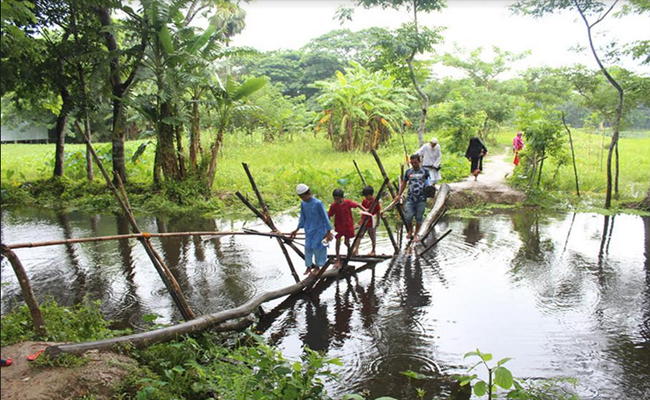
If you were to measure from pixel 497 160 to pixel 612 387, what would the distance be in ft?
53.7

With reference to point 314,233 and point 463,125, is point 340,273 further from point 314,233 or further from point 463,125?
point 463,125

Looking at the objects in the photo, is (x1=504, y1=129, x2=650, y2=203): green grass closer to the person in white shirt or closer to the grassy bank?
the grassy bank

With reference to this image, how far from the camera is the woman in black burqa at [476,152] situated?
549 inches

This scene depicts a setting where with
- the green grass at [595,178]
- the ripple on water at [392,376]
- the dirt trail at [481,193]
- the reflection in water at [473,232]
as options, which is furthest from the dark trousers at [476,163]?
the ripple on water at [392,376]

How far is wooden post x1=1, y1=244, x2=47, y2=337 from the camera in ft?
13.4

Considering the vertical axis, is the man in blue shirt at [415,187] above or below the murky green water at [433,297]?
above

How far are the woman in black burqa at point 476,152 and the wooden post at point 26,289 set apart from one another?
11987 millimetres

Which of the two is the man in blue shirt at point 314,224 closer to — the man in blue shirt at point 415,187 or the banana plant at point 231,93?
the man in blue shirt at point 415,187

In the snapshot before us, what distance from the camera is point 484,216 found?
12.2 m

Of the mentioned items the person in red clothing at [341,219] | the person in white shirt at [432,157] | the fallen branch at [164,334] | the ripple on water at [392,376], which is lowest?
the ripple on water at [392,376]

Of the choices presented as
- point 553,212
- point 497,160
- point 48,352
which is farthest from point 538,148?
point 48,352

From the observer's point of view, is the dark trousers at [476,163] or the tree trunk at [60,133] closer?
the tree trunk at [60,133]

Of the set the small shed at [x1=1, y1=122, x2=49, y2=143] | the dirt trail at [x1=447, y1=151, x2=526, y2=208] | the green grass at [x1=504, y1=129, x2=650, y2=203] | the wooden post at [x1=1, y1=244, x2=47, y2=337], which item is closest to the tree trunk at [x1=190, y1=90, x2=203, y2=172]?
the dirt trail at [x1=447, y1=151, x2=526, y2=208]

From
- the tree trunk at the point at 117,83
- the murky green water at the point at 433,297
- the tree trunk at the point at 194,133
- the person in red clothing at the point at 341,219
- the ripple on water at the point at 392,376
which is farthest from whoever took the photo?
the tree trunk at the point at 194,133
